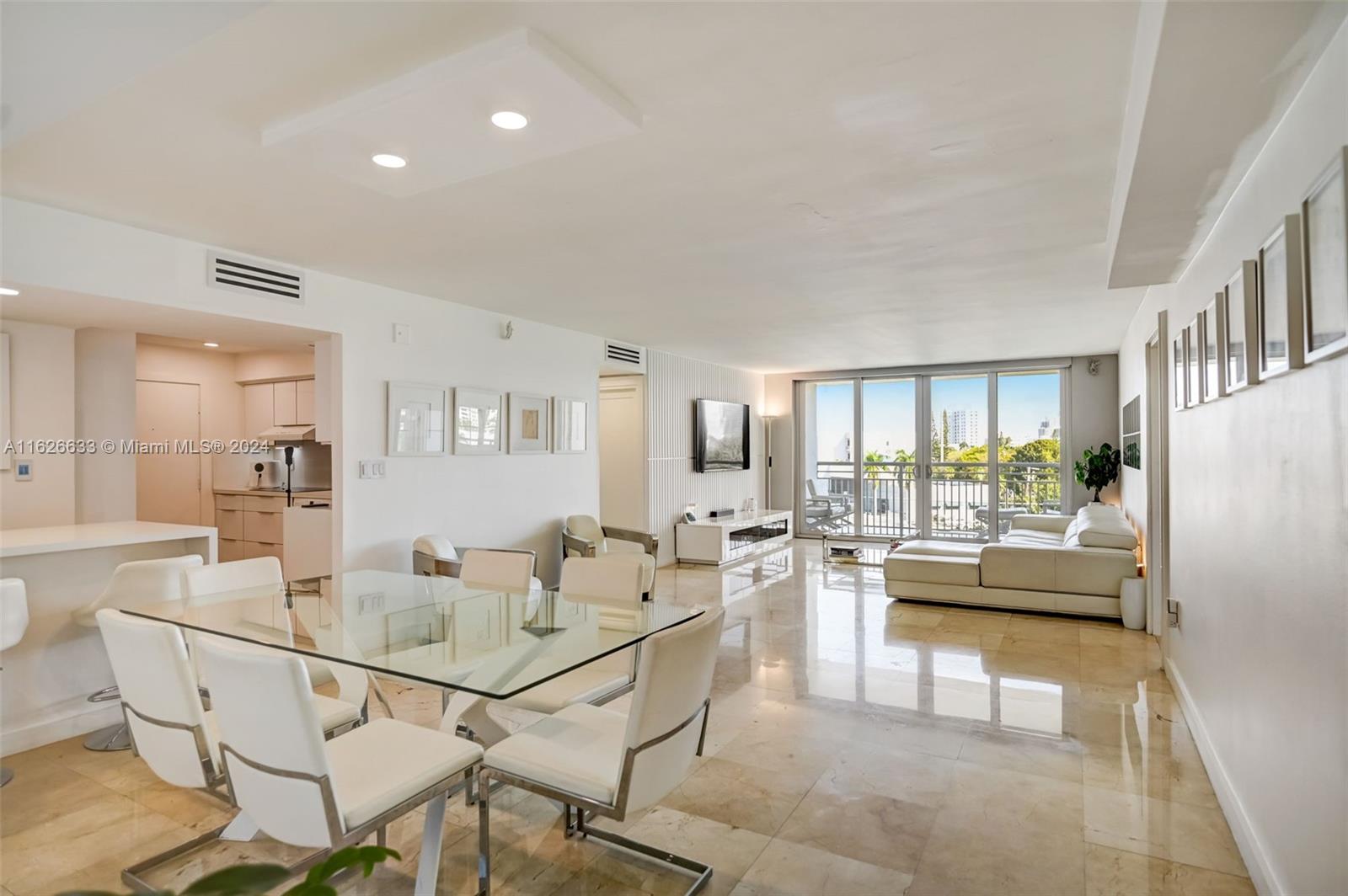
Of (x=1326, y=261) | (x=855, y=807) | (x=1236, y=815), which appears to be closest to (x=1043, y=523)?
(x=1236, y=815)

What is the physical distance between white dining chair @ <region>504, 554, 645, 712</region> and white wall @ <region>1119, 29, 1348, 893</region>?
80.5 inches

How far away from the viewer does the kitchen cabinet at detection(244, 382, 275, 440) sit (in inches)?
277

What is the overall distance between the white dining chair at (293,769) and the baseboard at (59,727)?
94.6 inches

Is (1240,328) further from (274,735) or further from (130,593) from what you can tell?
(130,593)

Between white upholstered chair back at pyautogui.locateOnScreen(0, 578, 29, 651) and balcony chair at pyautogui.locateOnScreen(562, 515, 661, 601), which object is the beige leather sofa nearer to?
balcony chair at pyautogui.locateOnScreen(562, 515, 661, 601)

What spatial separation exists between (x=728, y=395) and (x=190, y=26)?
8353 mm

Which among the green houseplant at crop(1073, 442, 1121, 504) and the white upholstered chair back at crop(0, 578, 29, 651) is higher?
the green houseplant at crop(1073, 442, 1121, 504)

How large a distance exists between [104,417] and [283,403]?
7.02ft

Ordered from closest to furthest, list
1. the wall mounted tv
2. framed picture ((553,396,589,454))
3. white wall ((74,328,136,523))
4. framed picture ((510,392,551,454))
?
white wall ((74,328,136,523)), framed picture ((510,392,551,454)), framed picture ((553,396,589,454)), the wall mounted tv

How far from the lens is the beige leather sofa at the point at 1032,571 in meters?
5.48

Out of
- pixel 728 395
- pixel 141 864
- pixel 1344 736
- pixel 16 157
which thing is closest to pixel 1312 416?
pixel 1344 736

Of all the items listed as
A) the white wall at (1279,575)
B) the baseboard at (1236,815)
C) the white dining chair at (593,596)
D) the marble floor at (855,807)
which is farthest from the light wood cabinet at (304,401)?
the baseboard at (1236,815)

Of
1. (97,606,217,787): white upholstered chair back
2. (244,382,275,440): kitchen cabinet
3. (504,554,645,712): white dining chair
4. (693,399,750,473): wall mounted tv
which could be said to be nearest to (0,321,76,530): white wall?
(244,382,275,440): kitchen cabinet

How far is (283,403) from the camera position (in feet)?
22.7
